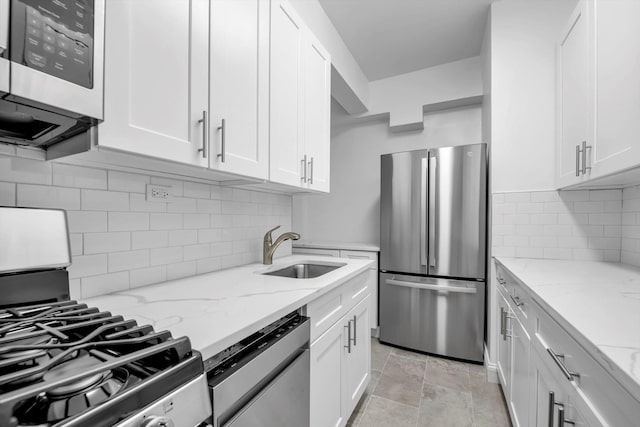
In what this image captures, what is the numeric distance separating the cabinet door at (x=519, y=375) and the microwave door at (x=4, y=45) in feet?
6.24

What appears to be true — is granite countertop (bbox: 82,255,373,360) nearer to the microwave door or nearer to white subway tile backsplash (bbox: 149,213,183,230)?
white subway tile backsplash (bbox: 149,213,183,230)

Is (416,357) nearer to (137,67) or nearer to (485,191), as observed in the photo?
(485,191)

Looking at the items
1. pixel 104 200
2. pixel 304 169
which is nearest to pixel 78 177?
pixel 104 200

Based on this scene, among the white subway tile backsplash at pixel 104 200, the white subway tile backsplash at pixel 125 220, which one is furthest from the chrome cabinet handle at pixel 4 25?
the white subway tile backsplash at pixel 104 200

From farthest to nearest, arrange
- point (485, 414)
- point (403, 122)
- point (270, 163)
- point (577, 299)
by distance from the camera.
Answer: point (403, 122), point (485, 414), point (270, 163), point (577, 299)

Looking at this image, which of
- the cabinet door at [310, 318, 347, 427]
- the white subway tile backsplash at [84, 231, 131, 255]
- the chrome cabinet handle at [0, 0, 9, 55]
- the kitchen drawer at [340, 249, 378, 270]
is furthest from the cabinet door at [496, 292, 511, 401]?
the chrome cabinet handle at [0, 0, 9, 55]

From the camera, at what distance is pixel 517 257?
215cm

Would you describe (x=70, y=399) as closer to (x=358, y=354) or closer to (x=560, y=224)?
(x=358, y=354)

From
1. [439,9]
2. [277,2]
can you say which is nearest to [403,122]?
[439,9]

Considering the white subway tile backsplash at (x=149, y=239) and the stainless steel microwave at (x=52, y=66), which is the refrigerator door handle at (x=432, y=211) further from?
the stainless steel microwave at (x=52, y=66)

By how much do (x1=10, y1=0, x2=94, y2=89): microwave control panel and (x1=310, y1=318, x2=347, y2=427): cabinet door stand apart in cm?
117

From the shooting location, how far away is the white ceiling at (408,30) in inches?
88.7

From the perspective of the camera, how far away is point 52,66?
63cm

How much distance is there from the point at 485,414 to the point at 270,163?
2039 millimetres
